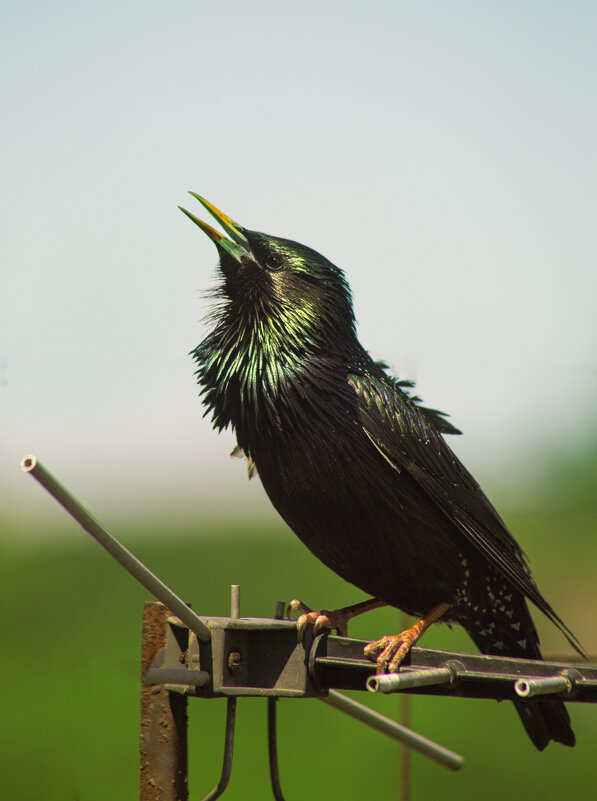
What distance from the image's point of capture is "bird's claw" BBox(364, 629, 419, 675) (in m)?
1.81

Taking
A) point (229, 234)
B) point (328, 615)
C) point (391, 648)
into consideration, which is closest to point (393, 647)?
point (391, 648)

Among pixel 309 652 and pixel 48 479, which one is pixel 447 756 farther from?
pixel 48 479

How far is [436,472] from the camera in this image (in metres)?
2.20

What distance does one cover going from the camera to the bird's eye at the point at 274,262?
2359mm

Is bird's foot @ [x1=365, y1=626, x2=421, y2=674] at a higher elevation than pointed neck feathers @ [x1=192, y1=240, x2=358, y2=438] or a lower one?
lower

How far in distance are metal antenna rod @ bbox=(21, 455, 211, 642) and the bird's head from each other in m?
0.98

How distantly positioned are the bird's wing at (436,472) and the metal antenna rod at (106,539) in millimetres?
799

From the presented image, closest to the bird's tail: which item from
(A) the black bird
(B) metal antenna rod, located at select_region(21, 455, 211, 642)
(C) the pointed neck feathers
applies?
(A) the black bird

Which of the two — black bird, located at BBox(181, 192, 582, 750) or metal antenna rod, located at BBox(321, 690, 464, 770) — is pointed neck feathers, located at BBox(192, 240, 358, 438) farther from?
metal antenna rod, located at BBox(321, 690, 464, 770)

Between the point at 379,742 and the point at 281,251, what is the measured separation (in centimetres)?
348

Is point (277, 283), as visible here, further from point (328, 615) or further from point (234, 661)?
point (234, 661)

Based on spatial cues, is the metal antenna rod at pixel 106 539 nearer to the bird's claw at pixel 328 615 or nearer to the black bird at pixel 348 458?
the bird's claw at pixel 328 615

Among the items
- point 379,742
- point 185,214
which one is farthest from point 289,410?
point 379,742

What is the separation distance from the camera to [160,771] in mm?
1700
